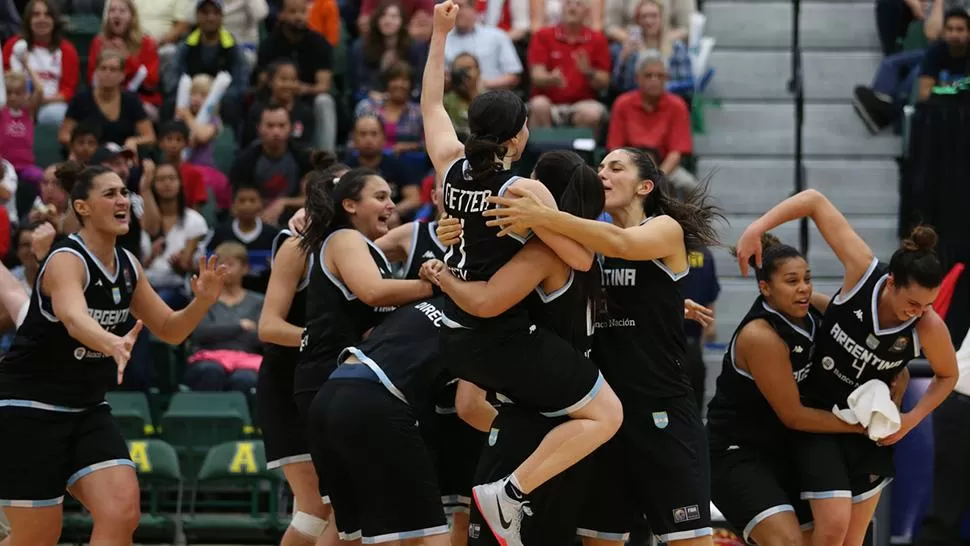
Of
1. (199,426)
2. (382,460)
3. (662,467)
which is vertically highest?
(382,460)

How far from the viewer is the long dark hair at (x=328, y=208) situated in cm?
654

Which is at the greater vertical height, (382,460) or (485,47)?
(485,47)

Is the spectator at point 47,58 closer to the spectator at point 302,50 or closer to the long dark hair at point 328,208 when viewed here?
the spectator at point 302,50

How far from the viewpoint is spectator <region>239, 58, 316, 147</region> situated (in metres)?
12.1

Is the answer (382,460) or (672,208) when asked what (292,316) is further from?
(672,208)

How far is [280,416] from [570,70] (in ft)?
21.1

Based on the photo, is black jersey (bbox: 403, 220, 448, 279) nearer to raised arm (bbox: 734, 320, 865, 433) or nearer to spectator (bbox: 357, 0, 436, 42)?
raised arm (bbox: 734, 320, 865, 433)

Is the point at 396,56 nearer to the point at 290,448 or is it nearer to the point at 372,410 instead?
the point at 290,448

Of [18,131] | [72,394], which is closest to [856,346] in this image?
[72,394]

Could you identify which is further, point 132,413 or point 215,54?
point 215,54

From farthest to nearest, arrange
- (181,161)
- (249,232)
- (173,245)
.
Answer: (181,161) → (173,245) → (249,232)

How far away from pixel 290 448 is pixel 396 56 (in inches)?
263

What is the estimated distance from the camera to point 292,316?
6.94 m

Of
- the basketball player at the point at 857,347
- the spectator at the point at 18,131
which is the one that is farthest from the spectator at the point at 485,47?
the basketball player at the point at 857,347
